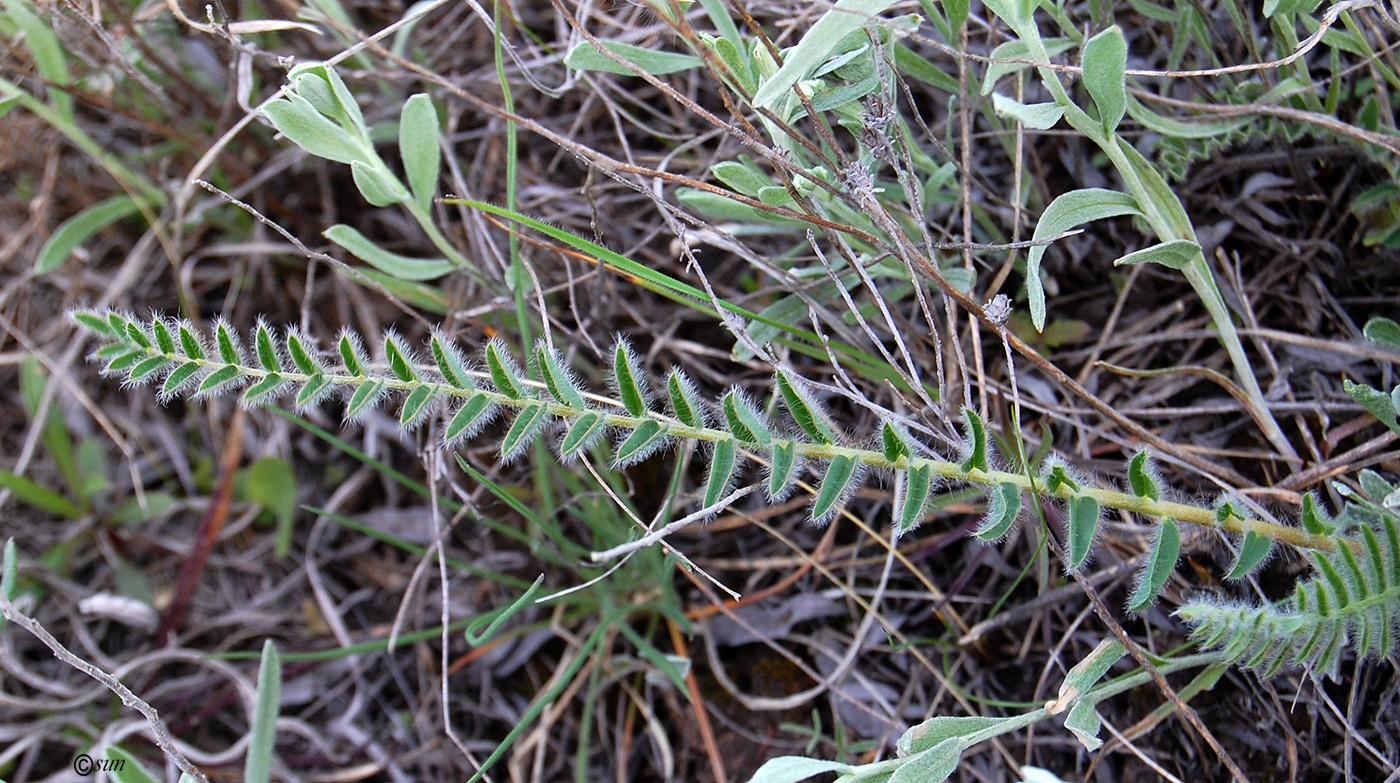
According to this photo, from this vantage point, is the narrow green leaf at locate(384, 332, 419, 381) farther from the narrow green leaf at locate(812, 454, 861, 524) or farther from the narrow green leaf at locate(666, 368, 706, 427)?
the narrow green leaf at locate(812, 454, 861, 524)

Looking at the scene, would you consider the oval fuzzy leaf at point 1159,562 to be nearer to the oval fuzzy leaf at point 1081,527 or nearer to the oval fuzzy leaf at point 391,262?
the oval fuzzy leaf at point 1081,527

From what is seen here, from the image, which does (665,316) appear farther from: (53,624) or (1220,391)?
(53,624)

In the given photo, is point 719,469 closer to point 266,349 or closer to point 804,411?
point 804,411

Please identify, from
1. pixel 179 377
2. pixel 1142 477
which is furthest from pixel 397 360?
pixel 1142 477

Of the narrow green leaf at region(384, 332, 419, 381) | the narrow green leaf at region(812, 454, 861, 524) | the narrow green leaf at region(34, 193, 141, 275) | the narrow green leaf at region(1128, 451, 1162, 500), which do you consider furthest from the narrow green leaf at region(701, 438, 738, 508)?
the narrow green leaf at region(34, 193, 141, 275)

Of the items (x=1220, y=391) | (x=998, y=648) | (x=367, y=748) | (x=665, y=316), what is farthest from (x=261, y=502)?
(x=1220, y=391)

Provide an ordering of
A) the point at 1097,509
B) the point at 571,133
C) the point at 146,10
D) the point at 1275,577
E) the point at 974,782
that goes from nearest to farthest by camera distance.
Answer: the point at 1097,509, the point at 1275,577, the point at 974,782, the point at 571,133, the point at 146,10
